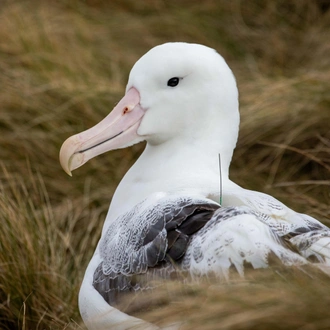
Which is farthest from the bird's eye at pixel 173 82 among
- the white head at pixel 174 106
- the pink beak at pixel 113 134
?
the pink beak at pixel 113 134

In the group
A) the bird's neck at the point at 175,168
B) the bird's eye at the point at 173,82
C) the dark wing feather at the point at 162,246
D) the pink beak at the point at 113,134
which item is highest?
the bird's eye at the point at 173,82

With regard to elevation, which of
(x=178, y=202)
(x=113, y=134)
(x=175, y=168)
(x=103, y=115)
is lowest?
(x=178, y=202)

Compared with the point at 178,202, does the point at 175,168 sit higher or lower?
higher

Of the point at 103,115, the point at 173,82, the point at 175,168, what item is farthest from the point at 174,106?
the point at 103,115

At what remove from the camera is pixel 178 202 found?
14.2ft

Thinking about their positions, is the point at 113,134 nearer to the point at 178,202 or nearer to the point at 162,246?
the point at 178,202

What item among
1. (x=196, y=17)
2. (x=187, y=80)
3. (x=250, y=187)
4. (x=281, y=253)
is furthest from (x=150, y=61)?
(x=196, y=17)

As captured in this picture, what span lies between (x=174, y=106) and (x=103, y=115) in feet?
8.01

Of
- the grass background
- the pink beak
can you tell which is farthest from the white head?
the grass background

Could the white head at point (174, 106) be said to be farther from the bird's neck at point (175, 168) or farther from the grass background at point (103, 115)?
the grass background at point (103, 115)

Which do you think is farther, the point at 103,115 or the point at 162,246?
the point at 103,115

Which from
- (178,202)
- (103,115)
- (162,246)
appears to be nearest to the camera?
(162,246)

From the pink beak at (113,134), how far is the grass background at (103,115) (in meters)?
0.77

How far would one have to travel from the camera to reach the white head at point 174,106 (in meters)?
4.84
